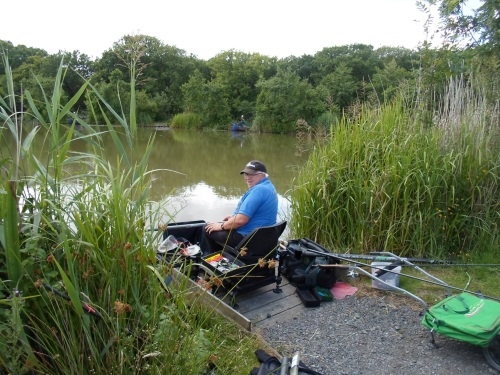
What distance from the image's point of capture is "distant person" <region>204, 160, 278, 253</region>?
11.8 ft

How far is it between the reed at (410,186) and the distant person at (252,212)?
88cm

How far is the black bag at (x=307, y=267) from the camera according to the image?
352 centimetres

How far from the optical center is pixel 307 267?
11.8 feet

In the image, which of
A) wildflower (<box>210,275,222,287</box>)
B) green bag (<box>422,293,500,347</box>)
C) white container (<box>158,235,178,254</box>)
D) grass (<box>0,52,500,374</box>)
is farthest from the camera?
white container (<box>158,235,178,254</box>)

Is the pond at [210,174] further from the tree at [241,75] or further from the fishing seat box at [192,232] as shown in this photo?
the tree at [241,75]

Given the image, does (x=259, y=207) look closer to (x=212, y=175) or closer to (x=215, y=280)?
(x=215, y=280)

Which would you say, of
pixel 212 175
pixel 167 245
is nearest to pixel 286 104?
pixel 212 175

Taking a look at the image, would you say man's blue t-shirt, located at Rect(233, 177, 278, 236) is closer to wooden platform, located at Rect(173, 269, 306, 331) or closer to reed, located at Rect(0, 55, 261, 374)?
wooden platform, located at Rect(173, 269, 306, 331)

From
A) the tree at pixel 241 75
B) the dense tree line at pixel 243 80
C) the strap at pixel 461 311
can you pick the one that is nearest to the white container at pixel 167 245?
the strap at pixel 461 311

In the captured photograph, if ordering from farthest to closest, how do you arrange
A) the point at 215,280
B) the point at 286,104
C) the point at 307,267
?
the point at 286,104 < the point at 307,267 < the point at 215,280

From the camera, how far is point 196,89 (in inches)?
1518

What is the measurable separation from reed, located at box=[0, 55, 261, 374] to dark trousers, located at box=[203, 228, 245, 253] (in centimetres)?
184

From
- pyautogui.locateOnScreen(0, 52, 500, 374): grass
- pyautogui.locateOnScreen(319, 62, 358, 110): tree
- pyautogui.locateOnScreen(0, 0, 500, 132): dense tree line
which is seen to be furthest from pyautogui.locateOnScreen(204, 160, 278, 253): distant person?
pyautogui.locateOnScreen(319, 62, 358, 110): tree

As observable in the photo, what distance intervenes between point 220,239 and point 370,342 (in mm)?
1554
